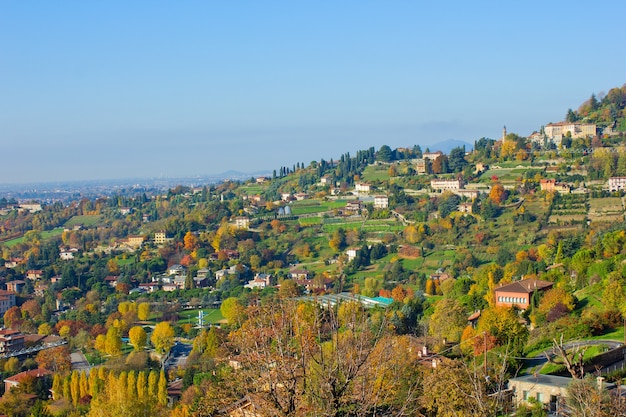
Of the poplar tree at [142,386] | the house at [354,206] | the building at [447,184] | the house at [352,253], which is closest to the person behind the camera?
the poplar tree at [142,386]

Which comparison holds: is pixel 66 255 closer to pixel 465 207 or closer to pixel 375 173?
pixel 375 173

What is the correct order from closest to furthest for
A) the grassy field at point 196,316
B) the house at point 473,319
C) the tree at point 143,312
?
1. the house at point 473,319
2. the grassy field at point 196,316
3. the tree at point 143,312

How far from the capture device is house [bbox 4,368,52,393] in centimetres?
2479

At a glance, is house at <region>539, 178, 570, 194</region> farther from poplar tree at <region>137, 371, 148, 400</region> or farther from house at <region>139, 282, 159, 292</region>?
poplar tree at <region>137, 371, 148, 400</region>

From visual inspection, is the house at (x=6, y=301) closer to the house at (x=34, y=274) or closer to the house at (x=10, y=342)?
the house at (x=34, y=274)

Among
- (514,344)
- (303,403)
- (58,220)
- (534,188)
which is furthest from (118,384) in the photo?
(58,220)

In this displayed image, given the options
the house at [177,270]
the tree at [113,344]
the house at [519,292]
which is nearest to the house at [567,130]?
the house at [177,270]

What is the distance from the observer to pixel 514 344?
16750 millimetres

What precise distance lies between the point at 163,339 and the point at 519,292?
1374 centimetres

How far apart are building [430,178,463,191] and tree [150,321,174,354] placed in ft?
92.3

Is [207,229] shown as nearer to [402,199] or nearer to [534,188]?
[402,199]

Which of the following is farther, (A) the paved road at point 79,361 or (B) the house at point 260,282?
(B) the house at point 260,282

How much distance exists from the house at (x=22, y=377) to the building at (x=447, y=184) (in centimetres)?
3319

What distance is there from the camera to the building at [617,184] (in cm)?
4431
